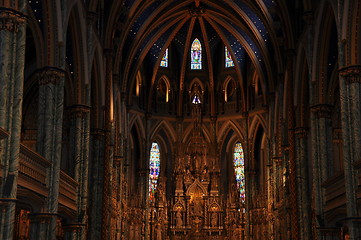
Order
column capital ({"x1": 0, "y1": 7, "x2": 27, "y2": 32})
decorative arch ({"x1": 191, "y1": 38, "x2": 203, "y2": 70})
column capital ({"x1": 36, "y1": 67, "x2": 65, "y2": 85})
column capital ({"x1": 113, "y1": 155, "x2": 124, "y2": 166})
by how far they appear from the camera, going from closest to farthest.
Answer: column capital ({"x1": 0, "y1": 7, "x2": 27, "y2": 32}) → column capital ({"x1": 36, "y1": 67, "x2": 65, "y2": 85}) → column capital ({"x1": 113, "y1": 155, "x2": 124, "y2": 166}) → decorative arch ({"x1": 191, "y1": 38, "x2": 203, "y2": 70})

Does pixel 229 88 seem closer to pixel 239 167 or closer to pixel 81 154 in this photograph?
pixel 239 167

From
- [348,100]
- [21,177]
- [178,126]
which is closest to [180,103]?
[178,126]

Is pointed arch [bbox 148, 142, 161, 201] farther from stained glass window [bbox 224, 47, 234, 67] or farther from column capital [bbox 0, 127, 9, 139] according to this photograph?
column capital [bbox 0, 127, 9, 139]

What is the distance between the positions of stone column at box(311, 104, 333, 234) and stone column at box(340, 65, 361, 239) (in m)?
4.62

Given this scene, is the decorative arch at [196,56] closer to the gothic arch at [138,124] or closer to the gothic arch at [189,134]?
the gothic arch at [189,134]

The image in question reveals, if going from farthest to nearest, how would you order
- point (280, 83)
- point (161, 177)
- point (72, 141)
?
1. point (161, 177)
2. point (280, 83)
3. point (72, 141)

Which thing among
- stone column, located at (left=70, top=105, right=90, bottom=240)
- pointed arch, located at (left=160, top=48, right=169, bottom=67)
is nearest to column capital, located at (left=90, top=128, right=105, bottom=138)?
stone column, located at (left=70, top=105, right=90, bottom=240)

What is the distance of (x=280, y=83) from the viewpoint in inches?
1332

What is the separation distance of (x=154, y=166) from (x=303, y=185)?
17578mm

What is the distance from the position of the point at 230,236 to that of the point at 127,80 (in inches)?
502

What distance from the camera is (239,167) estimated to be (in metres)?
42.9

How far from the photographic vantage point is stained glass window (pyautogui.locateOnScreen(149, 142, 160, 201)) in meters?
42.0

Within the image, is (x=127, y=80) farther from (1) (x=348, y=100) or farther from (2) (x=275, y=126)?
(1) (x=348, y=100)

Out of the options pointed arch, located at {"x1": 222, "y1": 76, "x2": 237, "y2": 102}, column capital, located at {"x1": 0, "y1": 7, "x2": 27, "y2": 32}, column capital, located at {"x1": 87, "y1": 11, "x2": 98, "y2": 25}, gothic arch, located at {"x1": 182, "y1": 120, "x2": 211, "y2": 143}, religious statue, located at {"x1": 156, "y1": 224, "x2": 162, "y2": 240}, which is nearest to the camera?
column capital, located at {"x1": 0, "y1": 7, "x2": 27, "y2": 32}
